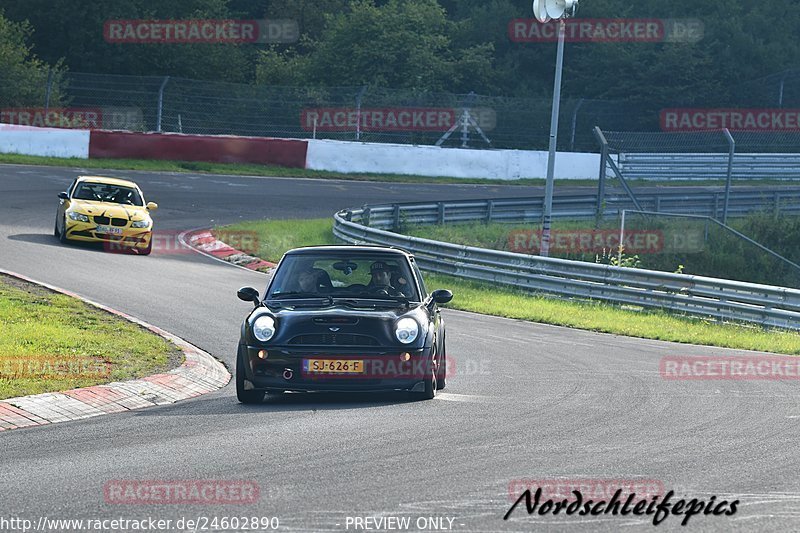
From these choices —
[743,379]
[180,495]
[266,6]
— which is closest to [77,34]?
[266,6]

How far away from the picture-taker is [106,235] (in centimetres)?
2295

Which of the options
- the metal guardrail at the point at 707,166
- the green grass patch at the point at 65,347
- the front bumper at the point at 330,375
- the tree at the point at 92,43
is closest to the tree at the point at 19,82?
the tree at the point at 92,43

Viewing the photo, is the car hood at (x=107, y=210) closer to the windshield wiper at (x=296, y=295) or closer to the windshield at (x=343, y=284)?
the windshield at (x=343, y=284)

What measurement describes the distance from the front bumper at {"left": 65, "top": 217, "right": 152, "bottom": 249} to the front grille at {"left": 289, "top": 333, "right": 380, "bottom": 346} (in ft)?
44.2

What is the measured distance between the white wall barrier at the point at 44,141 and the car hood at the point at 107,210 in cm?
1453

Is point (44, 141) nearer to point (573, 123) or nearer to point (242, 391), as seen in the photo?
point (573, 123)

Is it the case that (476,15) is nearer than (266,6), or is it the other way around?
(476,15)

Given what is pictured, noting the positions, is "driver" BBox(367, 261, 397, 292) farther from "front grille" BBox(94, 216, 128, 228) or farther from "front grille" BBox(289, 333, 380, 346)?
"front grille" BBox(94, 216, 128, 228)

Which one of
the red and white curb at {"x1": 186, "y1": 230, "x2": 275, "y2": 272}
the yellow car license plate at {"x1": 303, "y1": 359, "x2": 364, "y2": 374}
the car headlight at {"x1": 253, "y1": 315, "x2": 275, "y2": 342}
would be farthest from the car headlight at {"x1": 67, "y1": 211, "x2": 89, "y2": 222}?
the yellow car license plate at {"x1": 303, "y1": 359, "x2": 364, "y2": 374}

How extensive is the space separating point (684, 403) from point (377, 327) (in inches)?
110

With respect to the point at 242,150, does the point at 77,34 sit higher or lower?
higher

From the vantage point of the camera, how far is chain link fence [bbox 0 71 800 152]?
3912 centimetres

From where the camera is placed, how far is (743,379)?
502 inches

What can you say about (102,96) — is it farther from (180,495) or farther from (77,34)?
(180,495)
